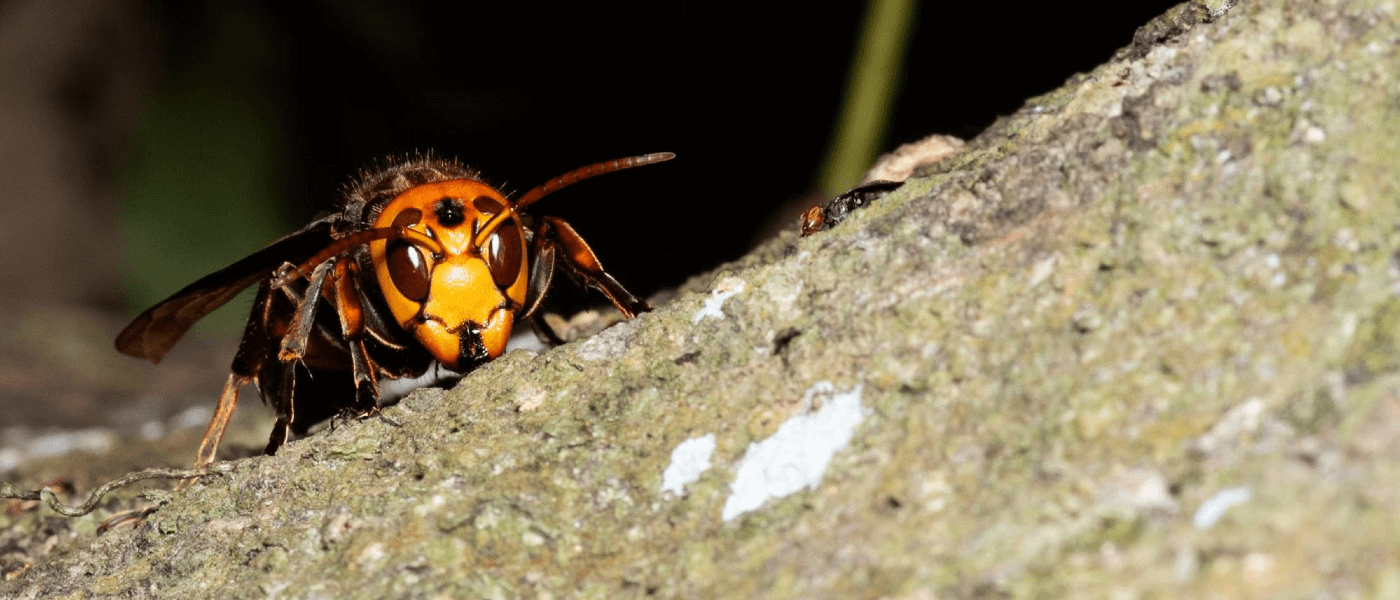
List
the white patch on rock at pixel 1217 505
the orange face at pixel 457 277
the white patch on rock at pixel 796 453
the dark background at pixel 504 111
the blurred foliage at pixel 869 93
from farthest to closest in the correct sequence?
the dark background at pixel 504 111 → the blurred foliage at pixel 869 93 → the orange face at pixel 457 277 → the white patch on rock at pixel 796 453 → the white patch on rock at pixel 1217 505

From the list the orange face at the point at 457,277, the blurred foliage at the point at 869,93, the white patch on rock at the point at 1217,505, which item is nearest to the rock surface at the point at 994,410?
the white patch on rock at the point at 1217,505

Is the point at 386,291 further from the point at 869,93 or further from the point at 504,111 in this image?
the point at 504,111

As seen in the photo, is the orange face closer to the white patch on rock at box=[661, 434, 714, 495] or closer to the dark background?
the white patch on rock at box=[661, 434, 714, 495]

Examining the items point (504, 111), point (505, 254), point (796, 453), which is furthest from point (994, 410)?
point (504, 111)

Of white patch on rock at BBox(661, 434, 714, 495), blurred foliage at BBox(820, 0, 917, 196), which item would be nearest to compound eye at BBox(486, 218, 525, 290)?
white patch on rock at BBox(661, 434, 714, 495)

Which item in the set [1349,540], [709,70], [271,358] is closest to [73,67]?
[709,70]

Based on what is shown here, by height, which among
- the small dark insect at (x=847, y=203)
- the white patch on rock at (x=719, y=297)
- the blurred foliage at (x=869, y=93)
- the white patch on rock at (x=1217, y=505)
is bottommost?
the white patch on rock at (x=1217, y=505)

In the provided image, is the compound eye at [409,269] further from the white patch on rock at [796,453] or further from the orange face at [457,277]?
the white patch on rock at [796,453]

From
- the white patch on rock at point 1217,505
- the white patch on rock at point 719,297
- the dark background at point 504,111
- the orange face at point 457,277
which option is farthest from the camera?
the dark background at point 504,111
